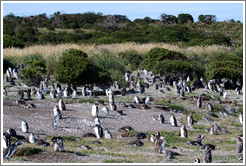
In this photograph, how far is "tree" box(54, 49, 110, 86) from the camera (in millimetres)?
16609

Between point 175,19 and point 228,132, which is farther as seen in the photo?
point 175,19

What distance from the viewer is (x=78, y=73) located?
16.5 meters

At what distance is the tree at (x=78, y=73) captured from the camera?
54.5 ft

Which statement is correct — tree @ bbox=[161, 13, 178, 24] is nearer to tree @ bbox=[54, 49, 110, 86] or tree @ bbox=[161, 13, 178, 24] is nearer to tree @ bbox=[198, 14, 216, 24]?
tree @ bbox=[198, 14, 216, 24]

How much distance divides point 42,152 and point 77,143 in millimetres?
1506

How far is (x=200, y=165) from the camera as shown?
6.95 meters

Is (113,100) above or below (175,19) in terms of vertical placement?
below

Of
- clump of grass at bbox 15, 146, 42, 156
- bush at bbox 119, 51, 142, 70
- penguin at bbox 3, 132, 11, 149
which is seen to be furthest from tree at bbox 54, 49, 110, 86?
clump of grass at bbox 15, 146, 42, 156

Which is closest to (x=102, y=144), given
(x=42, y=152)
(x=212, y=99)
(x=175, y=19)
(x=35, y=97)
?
(x=42, y=152)

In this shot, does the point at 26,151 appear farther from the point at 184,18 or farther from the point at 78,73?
the point at 184,18

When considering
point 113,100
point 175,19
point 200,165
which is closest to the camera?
point 200,165

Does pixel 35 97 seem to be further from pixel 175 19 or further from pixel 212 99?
pixel 175 19

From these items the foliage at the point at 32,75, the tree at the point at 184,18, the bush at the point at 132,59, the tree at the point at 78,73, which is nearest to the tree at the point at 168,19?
the tree at the point at 184,18

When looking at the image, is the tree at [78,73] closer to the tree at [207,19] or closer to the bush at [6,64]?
the bush at [6,64]
